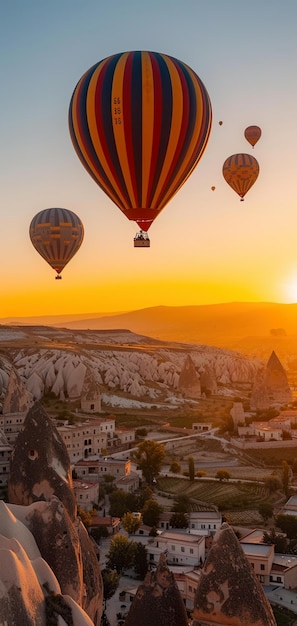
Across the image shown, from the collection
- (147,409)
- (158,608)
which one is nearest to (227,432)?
(147,409)

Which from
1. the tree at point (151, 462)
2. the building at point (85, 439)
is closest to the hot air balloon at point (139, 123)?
the tree at point (151, 462)

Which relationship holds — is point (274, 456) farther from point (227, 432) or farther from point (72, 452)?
point (72, 452)

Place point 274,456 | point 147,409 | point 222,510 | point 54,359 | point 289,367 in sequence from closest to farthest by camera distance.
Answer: point 222,510 < point 274,456 < point 147,409 < point 54,359 < point 289,367

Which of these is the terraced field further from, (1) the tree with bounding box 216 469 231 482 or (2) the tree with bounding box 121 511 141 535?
(2) the tree with bounding box 121 511 141 535

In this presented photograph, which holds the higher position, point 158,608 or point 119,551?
point 158,608

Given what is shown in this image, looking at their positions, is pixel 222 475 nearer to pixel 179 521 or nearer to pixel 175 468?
pixel 175 468

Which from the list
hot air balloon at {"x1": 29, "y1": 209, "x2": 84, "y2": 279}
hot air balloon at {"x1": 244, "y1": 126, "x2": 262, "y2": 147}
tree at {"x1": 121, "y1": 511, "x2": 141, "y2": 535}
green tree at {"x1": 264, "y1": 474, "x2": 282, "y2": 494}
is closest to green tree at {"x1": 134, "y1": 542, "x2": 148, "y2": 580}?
tree at {"x1": 121, "y1": 511, "x2": 141, "y2": 535}

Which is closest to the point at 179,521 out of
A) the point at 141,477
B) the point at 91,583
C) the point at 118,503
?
the point at 118,503
